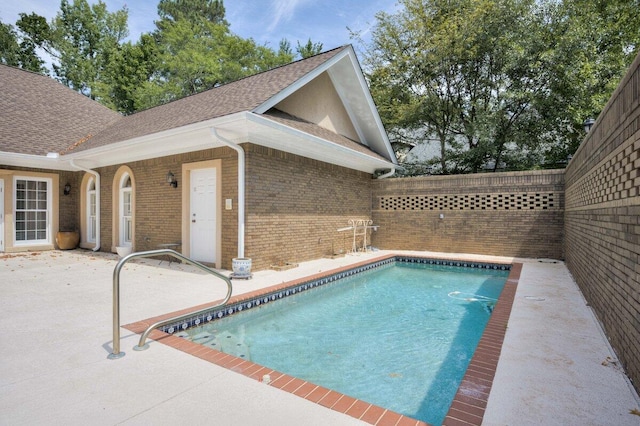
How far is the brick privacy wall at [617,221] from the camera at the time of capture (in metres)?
2.91

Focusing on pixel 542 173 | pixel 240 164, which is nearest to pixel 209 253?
pixel 240 164

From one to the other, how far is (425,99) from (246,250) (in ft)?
38.9

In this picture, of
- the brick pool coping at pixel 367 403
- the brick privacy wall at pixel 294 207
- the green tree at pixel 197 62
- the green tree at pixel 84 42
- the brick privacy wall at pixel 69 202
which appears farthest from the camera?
the green tree at pixel 84 42

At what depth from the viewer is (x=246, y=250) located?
7.80m

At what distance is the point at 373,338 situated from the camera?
474 centimetres

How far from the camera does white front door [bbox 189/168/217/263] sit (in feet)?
28.0

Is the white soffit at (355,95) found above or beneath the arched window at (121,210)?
→ above

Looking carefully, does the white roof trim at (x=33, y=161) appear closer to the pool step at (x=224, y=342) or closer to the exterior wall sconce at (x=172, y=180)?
the exterior wall sconce at (x=172, y=180)

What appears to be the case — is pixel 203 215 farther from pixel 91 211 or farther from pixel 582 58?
pixel 582 58

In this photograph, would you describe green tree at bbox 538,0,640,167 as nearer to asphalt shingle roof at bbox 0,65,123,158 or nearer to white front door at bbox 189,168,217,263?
white front door at bbox 189,168,217,263

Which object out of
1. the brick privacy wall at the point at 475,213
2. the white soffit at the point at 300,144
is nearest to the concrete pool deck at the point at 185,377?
the white soffit at the point at 300,144

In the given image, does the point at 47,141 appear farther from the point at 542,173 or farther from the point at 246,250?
the point at 542,173

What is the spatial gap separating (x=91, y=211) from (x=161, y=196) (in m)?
4.79

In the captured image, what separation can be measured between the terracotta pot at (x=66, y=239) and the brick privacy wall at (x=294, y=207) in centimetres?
821
